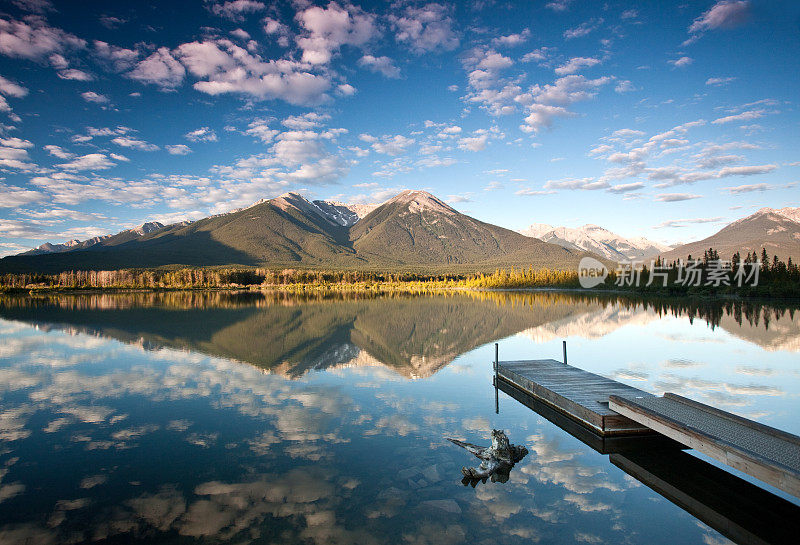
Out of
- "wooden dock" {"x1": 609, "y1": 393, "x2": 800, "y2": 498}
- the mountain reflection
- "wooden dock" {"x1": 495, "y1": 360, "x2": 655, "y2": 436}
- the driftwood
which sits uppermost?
"wooden dock" {"x1": 609, "y1": 393, "x2": 800, "y2": 498}

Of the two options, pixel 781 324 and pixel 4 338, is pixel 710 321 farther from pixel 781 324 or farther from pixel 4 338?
pixel 4 338

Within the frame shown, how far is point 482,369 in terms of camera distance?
68.0 feet

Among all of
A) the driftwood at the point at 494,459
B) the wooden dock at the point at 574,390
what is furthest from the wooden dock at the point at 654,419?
the driftwood at the point at 494,459

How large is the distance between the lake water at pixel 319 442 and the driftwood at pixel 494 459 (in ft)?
0.76

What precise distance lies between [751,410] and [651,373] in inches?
225

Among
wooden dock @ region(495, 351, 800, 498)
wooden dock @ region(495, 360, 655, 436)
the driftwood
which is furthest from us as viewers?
wooden dock @ region(495, 360, 655, 436)

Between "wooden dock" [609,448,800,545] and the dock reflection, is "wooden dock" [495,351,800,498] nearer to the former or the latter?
the dock reflection

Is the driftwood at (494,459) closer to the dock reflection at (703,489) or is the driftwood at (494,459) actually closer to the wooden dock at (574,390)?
the dock reflection at (703,489)

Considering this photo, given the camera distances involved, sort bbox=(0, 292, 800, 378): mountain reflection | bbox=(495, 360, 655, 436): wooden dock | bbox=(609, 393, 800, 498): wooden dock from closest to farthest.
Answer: bbox=(609, 393, 800, 498): wooden dock → bbox=(495, 360, 655, 436): wooden dock → bbox=(0, 292, 800, 378): mountain reflection

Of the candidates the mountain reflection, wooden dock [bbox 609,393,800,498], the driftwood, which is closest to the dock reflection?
wooden dock [bbox 609,393,800,498]

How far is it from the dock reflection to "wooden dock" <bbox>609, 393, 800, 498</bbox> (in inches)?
33.7

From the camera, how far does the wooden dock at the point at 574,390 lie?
1181cm

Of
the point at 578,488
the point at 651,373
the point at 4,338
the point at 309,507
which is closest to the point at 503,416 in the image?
the point at 578,488

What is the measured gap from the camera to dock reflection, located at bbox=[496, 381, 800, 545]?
7.61 m
